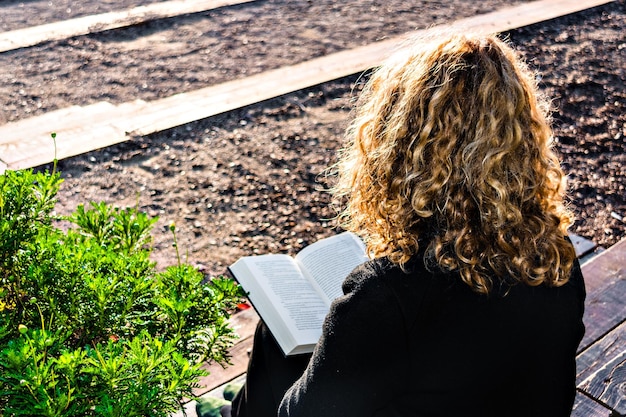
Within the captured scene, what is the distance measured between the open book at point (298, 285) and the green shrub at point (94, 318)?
208 mm

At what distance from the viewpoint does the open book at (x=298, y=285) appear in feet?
7.30

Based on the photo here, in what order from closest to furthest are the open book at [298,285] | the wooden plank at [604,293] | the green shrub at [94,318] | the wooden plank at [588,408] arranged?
the green shrub at [94,318]
the open book at [298,285]
the wooden plank at [588,408]
the wooden plank at [604,293]

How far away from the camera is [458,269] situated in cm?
170

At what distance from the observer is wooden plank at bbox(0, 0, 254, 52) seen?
21.7ft

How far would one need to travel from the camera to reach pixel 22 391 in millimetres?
1646

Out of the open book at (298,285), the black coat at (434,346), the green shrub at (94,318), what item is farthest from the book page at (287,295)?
the black coat at (434,346)

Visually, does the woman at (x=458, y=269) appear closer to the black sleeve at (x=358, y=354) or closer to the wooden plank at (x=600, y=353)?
the black sleeve at (x=358, y=354)

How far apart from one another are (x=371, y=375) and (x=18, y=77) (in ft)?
16.6

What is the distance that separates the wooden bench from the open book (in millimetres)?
432

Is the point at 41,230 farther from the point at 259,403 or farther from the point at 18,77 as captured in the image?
the point at 18,77

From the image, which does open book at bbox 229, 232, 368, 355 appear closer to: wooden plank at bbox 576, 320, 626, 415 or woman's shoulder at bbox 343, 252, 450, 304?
woman's shoulder at bbox 343, 252, 450, 304

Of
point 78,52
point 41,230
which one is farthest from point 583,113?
point 41,230

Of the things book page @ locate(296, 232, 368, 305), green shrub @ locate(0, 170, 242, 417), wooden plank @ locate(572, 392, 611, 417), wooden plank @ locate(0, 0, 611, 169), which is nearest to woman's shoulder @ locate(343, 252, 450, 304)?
green shrub @ locate(0, 170, 242, 417)

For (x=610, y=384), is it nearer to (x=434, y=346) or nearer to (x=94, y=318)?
(x=434, y=346)
